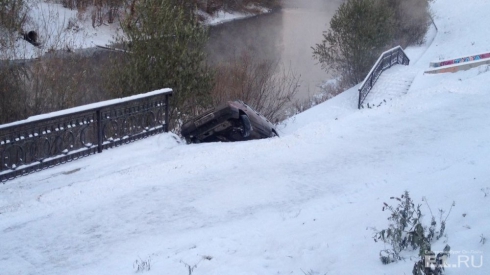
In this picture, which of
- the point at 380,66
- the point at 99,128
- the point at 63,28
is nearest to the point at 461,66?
the point at 380,66

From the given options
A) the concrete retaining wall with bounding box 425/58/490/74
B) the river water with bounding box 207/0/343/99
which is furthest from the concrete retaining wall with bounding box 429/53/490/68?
the river water with bounding box 207/0/343/99

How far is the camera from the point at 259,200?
750 cm

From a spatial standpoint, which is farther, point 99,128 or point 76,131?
point 99,128

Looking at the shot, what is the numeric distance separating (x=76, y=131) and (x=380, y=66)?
50.7 feet

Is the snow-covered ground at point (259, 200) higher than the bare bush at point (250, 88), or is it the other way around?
the snow-covered ground at point (259, 200)

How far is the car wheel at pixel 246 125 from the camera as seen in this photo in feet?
36.7

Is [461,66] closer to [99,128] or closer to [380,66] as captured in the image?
[380,66]

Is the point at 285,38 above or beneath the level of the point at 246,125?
beneath

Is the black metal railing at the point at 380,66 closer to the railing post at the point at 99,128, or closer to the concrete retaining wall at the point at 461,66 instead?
the concrete retaining wall at the point at 461,66

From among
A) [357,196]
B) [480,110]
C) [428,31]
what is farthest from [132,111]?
[428,31]

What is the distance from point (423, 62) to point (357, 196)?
19819 mm

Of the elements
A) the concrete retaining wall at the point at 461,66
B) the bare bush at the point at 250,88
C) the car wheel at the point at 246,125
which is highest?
the concrete retaining wall at the point at 461,66

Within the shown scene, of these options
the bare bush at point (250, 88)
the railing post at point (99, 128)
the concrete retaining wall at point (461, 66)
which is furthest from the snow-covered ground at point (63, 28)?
the concrete retaining wall at point (461, 66)

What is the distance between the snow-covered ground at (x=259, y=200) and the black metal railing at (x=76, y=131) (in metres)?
0.21
